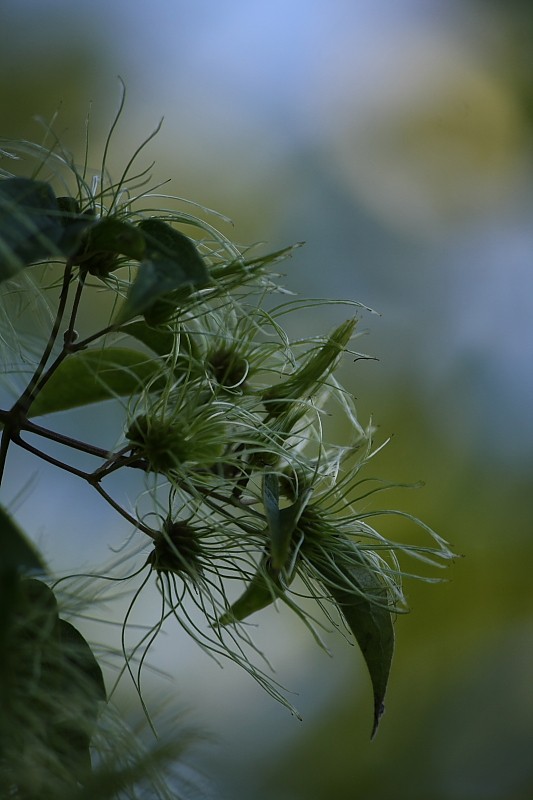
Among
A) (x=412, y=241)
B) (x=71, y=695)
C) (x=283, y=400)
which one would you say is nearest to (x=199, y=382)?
(x=283, y=400)

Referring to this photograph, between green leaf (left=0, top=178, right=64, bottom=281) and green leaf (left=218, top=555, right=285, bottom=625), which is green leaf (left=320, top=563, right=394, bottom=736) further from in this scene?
green leaf (left=0, top=178, right=64, bottom=281)

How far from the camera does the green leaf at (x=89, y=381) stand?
22.4 inches

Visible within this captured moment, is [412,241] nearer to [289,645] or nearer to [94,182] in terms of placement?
[289,645]

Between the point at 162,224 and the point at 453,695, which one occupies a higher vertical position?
the point at 162,224

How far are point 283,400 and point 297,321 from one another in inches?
55.3

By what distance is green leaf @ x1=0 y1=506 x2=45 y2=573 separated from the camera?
1.14 ft

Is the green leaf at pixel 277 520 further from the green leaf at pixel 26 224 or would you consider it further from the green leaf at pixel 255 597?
the green leaf at pixel 26 224

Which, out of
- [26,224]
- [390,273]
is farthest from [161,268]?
[390,273]

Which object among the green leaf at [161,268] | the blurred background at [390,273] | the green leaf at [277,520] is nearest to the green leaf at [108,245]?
the green leaf at [161,268]

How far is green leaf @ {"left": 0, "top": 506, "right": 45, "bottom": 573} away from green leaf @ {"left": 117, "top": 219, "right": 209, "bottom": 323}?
0.09 m

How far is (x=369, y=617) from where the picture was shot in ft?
1.64

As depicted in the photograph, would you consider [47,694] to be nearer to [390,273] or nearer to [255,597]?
[255,597]

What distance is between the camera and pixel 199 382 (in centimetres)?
53

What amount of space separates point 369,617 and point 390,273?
68.4 inches
